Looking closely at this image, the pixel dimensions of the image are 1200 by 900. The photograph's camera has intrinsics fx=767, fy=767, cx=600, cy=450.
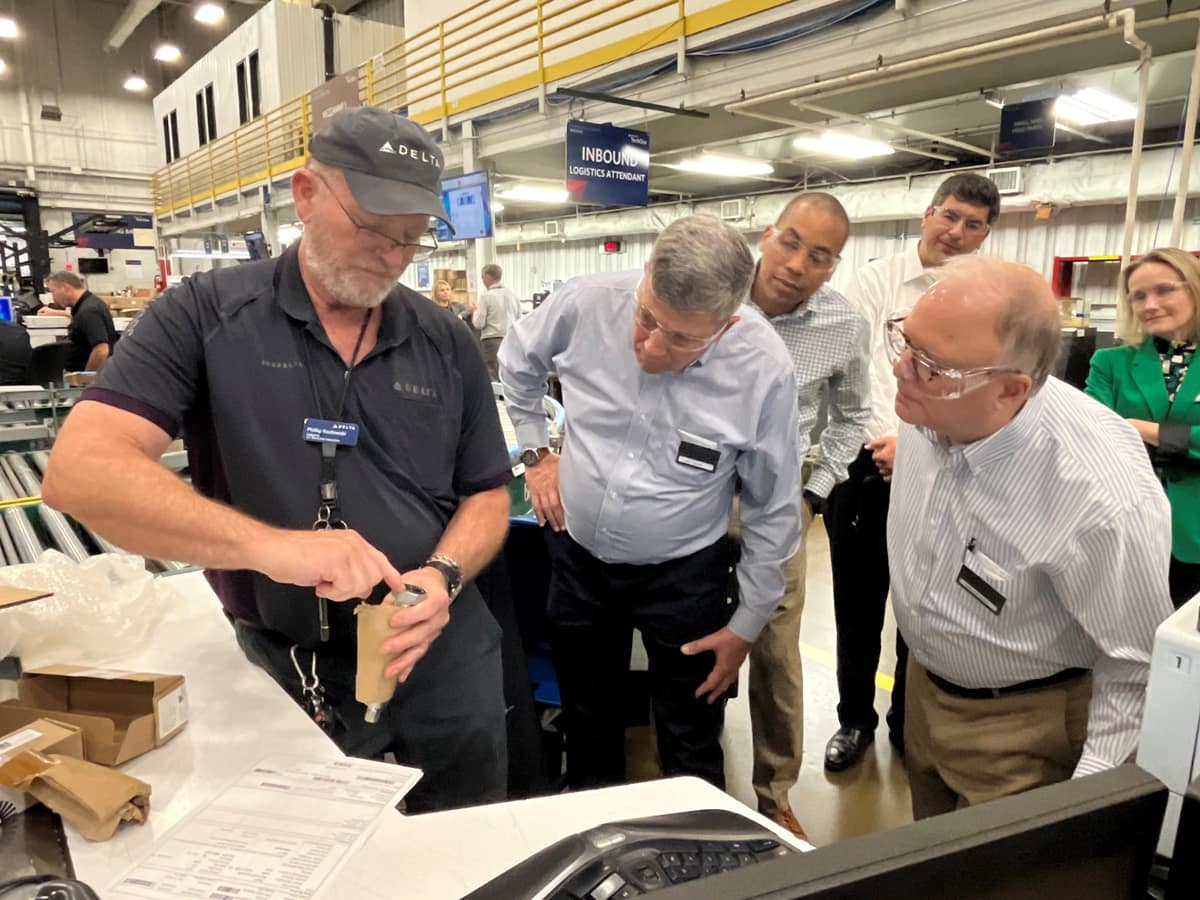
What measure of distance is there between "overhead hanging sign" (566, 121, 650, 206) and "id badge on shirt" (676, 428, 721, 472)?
5.17m

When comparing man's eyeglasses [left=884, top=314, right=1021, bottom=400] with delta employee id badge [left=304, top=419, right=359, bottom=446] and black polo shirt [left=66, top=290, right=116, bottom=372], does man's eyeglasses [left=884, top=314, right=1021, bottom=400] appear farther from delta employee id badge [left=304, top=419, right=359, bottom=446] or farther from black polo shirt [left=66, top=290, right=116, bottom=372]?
black polo shirt [left=66, top=290, right=116, bottom=372]

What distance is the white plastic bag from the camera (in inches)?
58.7

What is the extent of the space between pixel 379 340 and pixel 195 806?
817mm

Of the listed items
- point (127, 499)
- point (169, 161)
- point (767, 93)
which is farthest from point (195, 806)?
point (169, 161)

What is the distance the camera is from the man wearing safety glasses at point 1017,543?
1219 millimetres

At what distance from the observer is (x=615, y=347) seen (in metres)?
1.89

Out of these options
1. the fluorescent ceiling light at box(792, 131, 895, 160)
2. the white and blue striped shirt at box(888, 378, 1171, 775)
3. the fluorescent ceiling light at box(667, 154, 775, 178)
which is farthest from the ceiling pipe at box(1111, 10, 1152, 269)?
the fluorescent ceiling light at box(667, 154, 775, 178)

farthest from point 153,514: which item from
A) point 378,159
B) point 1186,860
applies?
point 1186,860

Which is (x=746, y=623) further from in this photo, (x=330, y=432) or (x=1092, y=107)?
(x=1092, y=107)

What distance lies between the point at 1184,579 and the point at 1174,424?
0.53m

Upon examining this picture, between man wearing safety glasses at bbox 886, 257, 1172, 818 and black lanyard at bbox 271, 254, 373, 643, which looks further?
black lanyard at bbox 271, 254, 373, 643

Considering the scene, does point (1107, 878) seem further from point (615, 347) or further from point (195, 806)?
point (615, 347)

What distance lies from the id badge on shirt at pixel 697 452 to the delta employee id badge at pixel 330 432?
0.76 m

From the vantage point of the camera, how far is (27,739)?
1118 mm
